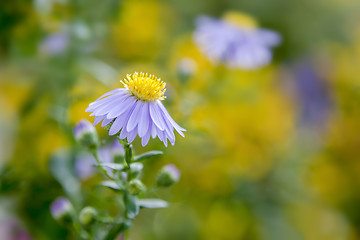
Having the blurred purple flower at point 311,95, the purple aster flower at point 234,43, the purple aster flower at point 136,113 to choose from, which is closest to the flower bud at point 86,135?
the purple aster flower at point 136,113

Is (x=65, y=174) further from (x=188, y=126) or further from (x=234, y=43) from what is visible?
(x=234, y=43)

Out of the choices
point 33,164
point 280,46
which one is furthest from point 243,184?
point 280,46

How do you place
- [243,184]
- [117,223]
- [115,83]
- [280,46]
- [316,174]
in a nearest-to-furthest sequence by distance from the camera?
[117,223] < [115,83] < [243,184] < [316,174] < [280,46]

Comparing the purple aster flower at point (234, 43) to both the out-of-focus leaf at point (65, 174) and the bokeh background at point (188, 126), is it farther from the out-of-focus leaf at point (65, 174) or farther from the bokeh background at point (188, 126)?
the out-of-focus leaf at point (65, 174)

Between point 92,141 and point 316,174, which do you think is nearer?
point 92,141

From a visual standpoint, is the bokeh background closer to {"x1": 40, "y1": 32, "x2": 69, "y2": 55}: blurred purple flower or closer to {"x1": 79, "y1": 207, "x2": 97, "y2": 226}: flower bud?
A: {"x1": 40, "y1": 32, "x2": 69, "y2": 55}: blurred purple flower

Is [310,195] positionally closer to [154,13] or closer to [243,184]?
[243,184]
